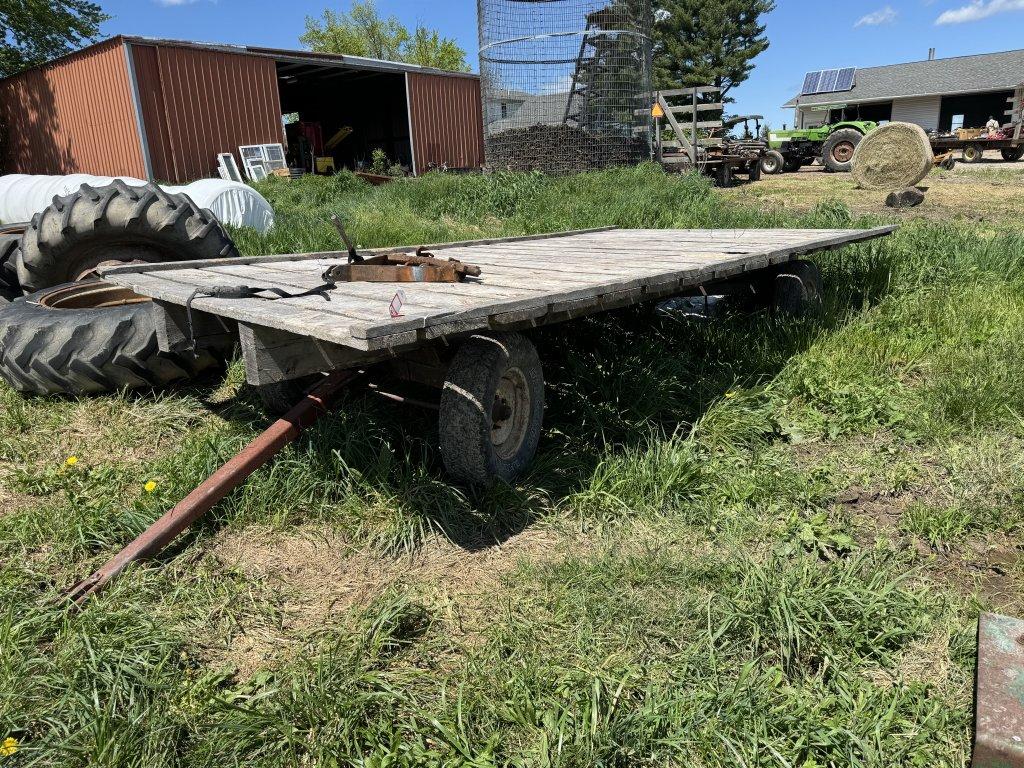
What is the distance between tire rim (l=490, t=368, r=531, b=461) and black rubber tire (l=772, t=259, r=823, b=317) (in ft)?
9.13

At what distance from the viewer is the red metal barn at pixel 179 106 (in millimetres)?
15109

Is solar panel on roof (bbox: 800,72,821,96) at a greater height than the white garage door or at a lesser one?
greater

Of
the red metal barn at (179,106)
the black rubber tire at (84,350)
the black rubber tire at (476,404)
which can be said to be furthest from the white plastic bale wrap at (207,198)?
the red metal barn at (179,106)

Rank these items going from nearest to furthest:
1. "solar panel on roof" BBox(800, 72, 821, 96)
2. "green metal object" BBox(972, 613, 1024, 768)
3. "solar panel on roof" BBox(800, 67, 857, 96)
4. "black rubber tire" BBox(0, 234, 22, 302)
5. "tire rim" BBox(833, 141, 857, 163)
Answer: "green metal object" BBox(972, 613, 1024, 768) < "black rubber tire" BBox(0, 234, 22, 302) < "tire rim" BBox(833, 141, 857, 163) < "solar panel on roof" BBox(800, 67, 857, 96) < "solar panel on roof" BBox(800, 72, 821, 96)

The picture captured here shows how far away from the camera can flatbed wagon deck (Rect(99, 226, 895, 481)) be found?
7.67 feet

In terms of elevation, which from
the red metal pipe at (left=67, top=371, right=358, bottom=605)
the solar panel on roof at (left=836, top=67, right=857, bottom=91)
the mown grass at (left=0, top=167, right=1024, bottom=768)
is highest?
the solar panel on roof at (left=836, top=67, right=857, bottom=91)

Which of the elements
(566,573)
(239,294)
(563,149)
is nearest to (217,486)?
(239,294)

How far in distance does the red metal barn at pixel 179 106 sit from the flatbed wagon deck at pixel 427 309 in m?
13.2

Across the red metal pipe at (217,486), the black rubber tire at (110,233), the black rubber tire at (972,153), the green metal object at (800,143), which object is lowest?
the red metal pipe at (217,486)

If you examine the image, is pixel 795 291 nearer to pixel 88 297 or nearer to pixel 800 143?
pixel 88 297

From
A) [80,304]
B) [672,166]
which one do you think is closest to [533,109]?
[672,166]

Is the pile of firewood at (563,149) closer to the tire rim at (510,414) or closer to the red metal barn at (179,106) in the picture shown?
the red metal barn at (179,106)

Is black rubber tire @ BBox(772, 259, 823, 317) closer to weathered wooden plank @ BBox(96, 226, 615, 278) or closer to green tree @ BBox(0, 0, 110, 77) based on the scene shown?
weathered wooden plank @ BBox(96, 226, 615, 278)

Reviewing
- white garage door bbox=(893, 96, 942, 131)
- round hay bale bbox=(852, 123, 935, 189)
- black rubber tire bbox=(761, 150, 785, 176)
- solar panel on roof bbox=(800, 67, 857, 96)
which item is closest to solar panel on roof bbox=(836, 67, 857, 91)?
solar panel on roof bbox=(800, 67, 857, 96)
